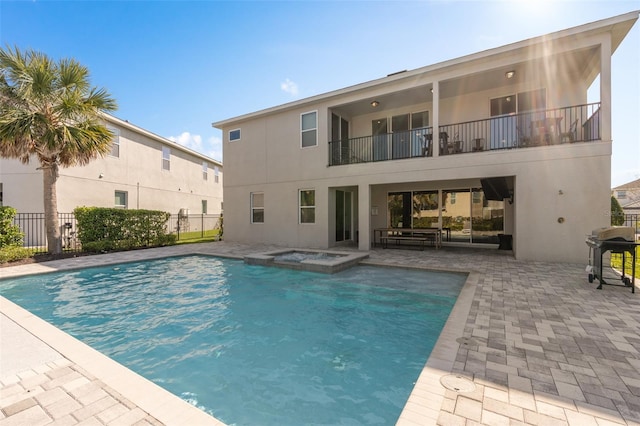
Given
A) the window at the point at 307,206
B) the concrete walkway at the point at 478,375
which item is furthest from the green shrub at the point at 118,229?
the concrete walkway at the point at 478,375

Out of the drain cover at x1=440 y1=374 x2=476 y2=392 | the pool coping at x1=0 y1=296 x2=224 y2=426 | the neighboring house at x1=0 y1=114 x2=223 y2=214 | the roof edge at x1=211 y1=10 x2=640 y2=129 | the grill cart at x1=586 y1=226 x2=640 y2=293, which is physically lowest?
the pool coping at x1=0 y1=296 x2=224 y2=426

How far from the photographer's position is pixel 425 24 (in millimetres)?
9125

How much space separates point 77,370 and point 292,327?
104 inches

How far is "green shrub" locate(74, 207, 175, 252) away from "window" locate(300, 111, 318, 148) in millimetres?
8026

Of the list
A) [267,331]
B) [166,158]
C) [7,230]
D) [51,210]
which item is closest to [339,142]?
[267,331]

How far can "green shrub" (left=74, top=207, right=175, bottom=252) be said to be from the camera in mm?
11117

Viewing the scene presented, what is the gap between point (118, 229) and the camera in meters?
12.0

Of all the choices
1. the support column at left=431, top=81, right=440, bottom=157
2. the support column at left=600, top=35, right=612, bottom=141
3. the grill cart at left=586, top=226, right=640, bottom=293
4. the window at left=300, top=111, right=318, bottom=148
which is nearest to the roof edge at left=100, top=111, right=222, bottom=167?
the window at left=300, top=111, right=318, bottom=148

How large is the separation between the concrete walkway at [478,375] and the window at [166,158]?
54.9 ft

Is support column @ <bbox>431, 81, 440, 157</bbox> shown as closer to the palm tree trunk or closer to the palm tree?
the palm tree

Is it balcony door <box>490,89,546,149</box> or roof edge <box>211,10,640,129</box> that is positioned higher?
roof edge <box>211,10,640,129</box>

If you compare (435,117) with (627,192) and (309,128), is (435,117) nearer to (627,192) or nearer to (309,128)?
(309,128)

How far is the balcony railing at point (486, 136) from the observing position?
8.73 meters

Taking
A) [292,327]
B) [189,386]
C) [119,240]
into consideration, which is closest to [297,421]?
[189,386]
